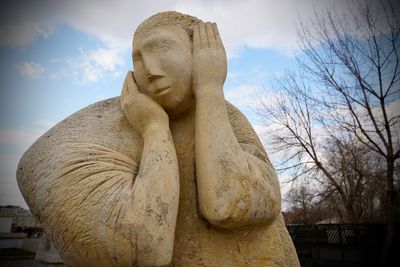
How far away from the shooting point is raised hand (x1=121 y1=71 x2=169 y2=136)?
58.4 inches

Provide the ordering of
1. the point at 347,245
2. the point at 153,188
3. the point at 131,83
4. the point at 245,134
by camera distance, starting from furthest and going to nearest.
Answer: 1. the point at 347,245
2. the point at 245,134
3. the point at 131,83
4. the point at 153,188

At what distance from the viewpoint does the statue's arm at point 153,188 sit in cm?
118

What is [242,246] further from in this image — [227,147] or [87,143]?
[87,143]

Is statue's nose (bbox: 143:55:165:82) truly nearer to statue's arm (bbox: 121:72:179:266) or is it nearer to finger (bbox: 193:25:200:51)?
statue's arm (bbox: 121:72:179:266)

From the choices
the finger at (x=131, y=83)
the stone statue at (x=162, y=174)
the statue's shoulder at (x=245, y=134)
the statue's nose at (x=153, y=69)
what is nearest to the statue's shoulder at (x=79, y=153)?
the stone statue at (x=162, y=174)

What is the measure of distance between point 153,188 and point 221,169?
12.1 inches

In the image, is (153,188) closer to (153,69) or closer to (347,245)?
(153,69)

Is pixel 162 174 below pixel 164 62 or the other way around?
below

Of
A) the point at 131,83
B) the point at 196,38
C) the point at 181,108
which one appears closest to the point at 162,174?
Answer: the point at 181,108

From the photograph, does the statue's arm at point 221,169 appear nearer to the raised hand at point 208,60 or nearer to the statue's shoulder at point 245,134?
the raised hand at point 208,60

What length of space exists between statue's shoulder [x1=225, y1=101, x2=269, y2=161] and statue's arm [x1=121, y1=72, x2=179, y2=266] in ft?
1.45

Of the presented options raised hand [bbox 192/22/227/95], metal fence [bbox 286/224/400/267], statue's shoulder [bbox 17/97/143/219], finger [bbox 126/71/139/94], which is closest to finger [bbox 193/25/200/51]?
raised hand [bbox 192/22/227/95]

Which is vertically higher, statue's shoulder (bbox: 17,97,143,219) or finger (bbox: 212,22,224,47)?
finger (bbox: 212,22,224,47)

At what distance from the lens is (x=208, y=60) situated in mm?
1567
